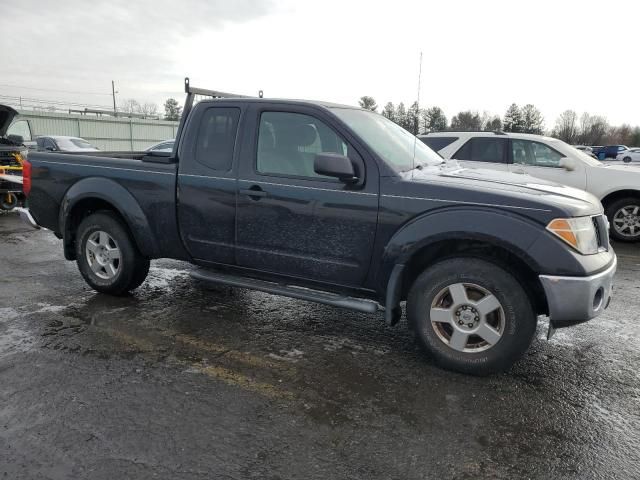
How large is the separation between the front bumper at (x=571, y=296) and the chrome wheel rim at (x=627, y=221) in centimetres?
626

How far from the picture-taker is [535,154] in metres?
8.58

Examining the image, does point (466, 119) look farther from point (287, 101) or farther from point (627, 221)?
point (287, 101)

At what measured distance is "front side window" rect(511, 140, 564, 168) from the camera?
8.54m

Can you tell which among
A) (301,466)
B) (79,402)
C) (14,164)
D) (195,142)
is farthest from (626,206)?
(14,164)

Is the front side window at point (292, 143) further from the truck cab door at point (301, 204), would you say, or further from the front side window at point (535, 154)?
the front side window at point (535, 154)

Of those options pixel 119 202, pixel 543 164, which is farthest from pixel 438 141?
pixel 119 202

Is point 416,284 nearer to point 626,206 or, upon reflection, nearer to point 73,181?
point 73,181

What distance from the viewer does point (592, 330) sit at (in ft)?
14.2

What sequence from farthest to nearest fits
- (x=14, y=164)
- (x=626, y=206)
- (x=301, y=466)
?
1. (x=14, y=164)
2. (x=626, y=206)
3. (x=301, y=466)

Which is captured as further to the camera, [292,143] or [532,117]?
[532,117]

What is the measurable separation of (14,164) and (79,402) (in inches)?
377

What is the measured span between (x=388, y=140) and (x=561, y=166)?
220 inches

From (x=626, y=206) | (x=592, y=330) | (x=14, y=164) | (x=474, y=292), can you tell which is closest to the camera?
(x=474, y=292)

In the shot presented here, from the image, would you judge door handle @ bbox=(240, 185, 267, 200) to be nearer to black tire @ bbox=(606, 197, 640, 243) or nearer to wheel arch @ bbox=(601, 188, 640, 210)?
black tire @ bbox=(606, 197, 640, 243)
